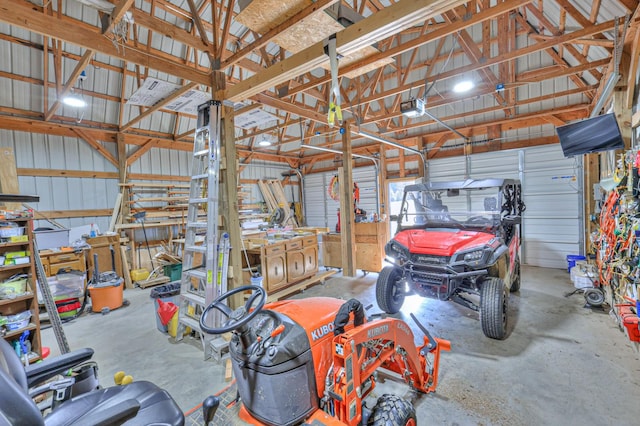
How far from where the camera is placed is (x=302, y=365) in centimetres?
145

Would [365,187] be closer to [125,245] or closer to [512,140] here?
[512,140]

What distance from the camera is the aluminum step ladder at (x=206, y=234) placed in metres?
3.13

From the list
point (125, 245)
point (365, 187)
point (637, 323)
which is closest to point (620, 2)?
point (637, 323)

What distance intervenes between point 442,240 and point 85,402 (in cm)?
355

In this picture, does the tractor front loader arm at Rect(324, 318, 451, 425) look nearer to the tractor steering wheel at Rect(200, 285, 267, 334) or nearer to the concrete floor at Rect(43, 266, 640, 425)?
the concrete floor at Rect(43, 266, 640, 425)

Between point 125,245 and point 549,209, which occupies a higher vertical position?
point 549,209

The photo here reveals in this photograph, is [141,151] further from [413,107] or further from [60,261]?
[413,107]

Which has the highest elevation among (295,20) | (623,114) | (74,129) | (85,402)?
(74,129)

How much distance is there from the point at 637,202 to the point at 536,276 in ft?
11.9

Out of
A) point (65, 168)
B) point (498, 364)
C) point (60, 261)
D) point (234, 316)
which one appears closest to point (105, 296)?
point (60, 261)

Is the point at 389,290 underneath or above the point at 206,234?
underneath

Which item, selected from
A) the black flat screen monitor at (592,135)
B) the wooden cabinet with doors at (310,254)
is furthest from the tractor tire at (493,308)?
the wooden cabinet with doors at (310,254)

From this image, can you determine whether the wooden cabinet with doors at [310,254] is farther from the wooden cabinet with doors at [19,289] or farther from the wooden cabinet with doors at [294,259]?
the wooden cabinet with doors at [19,289]

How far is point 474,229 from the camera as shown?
13.0 feet
